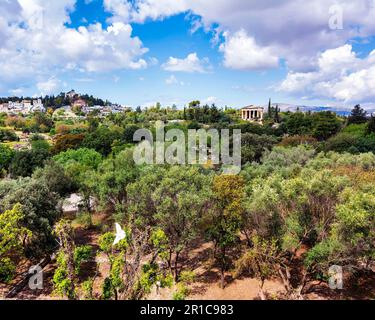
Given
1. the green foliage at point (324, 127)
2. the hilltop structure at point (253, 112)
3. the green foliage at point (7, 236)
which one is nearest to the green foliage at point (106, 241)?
the green foliage at point (7, 236)

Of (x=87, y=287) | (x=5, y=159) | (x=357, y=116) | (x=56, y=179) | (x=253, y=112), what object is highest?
(x=253, y=112)

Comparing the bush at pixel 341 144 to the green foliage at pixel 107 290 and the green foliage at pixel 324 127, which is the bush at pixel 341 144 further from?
the green foliage at pixel 107 290

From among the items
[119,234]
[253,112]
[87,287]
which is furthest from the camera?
[253,112]

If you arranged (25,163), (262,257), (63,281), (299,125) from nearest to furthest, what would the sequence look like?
(63,281) < (262,257) < (25,163) < (299,125)

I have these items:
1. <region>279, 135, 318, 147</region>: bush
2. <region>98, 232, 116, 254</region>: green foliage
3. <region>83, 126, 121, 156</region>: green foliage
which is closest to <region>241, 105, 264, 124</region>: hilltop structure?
<region>279, 135, 318, 147</region>: bush

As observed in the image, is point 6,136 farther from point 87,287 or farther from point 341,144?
point 87,287

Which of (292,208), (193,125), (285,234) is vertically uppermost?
(193,125)

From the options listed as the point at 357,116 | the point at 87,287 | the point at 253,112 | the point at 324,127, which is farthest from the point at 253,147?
the point at 253,112

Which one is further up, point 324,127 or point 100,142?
point 324,127
